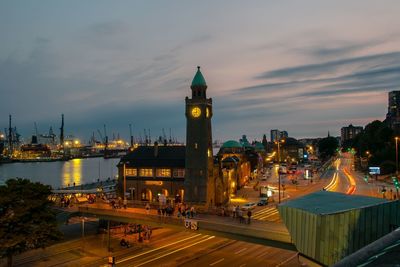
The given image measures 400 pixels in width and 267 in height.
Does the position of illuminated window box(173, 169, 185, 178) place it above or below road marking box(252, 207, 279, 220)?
above

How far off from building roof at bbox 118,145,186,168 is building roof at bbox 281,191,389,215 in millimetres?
42440

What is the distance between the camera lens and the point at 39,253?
1951 inches

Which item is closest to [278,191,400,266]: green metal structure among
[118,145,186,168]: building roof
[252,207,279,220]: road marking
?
[252,207,279,220]: road marking

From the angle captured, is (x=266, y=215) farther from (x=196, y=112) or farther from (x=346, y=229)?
(x=346, y=229)

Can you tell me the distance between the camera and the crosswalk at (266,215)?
63.2 metres

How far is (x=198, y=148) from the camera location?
242 ft

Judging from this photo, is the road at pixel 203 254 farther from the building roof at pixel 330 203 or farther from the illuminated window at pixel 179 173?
the illuminated window at pixel 179 173

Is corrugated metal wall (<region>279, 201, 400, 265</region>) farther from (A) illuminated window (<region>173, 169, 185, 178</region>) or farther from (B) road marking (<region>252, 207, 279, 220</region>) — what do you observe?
(A) illuminated window (<region>173, 169, 185, 178</region>)

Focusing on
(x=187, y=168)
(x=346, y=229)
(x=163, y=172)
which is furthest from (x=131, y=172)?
(x=346, y=229)

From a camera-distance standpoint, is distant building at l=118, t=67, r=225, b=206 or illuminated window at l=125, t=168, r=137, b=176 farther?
illuminated window at l=125, t=168, r=137, b=176

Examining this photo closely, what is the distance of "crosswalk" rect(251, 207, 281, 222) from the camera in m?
63.2

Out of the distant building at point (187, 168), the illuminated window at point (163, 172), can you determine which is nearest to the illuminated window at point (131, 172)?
the distant building at point (187, 168)

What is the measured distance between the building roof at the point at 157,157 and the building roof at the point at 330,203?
42.4 meters

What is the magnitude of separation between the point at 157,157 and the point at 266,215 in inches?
1006
